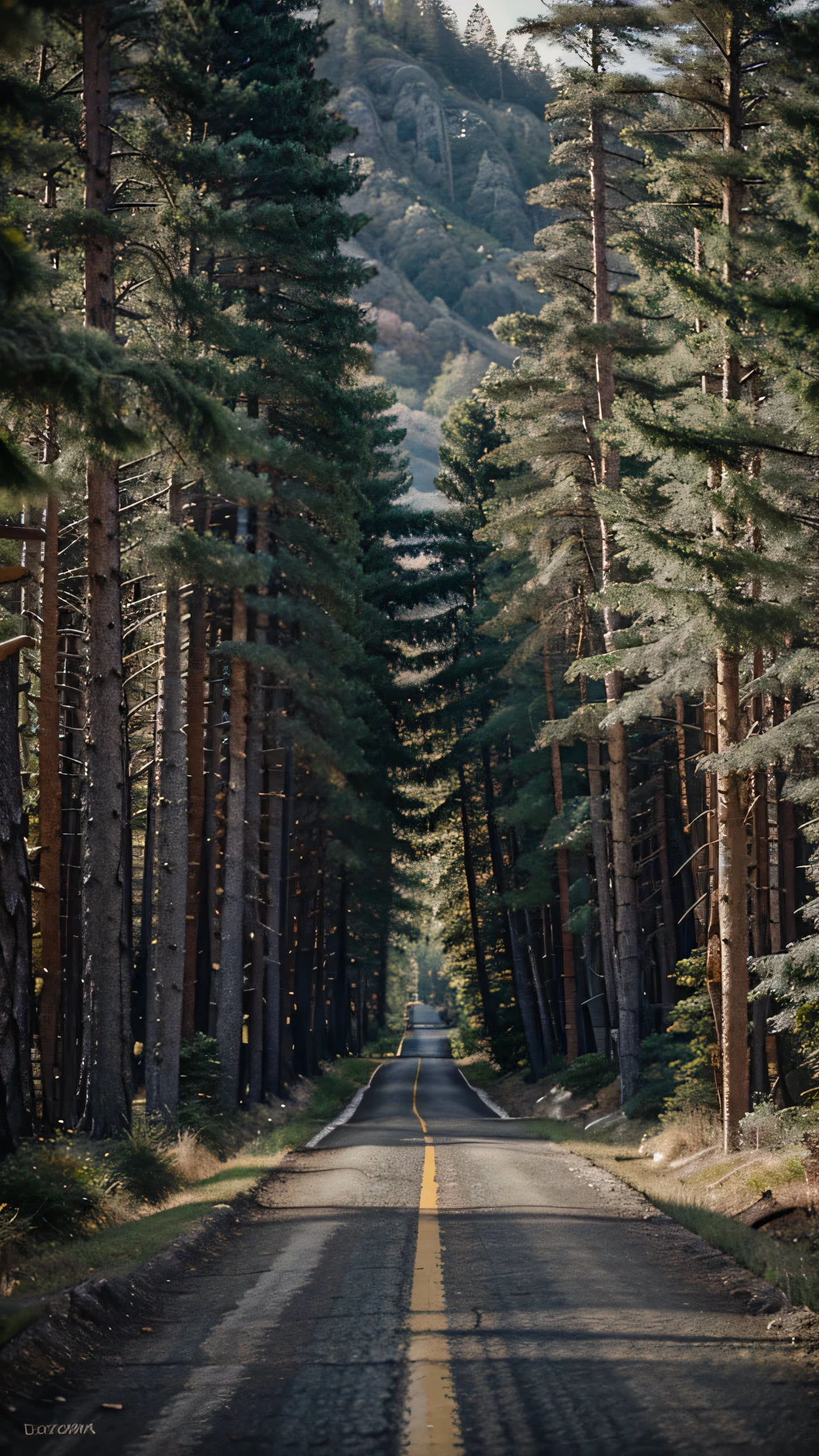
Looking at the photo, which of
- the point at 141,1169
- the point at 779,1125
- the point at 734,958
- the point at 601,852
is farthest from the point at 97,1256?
the point at 601,852

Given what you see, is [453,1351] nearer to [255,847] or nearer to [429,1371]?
[429,1371]

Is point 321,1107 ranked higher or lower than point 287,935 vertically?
lower

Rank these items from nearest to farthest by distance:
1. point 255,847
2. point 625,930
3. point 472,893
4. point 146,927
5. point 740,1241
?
point 740,1241 → point 625,930 → point 255,847 → point 146,927 → point 472,893

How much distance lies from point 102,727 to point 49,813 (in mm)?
4466

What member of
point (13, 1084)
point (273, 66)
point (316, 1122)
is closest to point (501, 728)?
point (316, 1122)

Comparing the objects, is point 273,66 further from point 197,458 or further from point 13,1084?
point 13,1084

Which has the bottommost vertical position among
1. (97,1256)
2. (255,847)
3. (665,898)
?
(97,1256)

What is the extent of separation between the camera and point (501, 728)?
Result: 3120 centimetres

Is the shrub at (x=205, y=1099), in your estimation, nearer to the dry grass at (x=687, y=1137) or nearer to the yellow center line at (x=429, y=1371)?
the dry grass at (x=687, y=1137)

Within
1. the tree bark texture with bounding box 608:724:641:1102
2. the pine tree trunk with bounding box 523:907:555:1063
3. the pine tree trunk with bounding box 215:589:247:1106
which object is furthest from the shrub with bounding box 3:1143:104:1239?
the pine tree trunk with bounding box 523:907:555:1063

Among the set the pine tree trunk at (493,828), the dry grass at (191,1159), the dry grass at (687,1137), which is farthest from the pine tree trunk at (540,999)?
the dry grass at (191,1159)

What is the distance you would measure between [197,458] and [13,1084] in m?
6.37

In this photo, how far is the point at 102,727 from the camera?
12.9 m

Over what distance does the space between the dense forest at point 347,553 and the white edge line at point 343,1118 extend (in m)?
1.81
